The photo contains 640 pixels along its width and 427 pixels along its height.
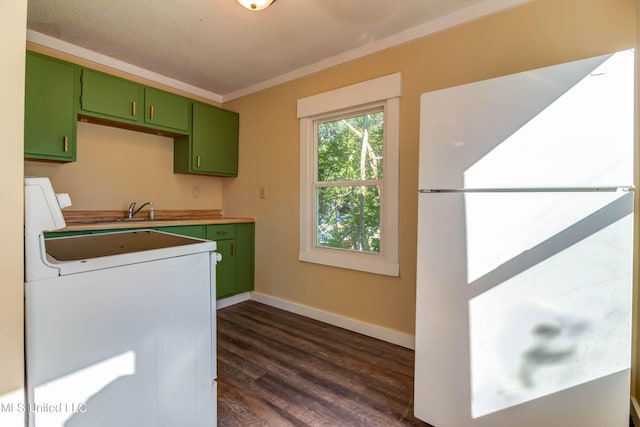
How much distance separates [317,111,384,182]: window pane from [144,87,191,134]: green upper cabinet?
4.61ft

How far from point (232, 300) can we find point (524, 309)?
2714 millimetres

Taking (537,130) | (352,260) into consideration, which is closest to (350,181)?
(352,260)

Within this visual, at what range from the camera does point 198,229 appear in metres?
2.71

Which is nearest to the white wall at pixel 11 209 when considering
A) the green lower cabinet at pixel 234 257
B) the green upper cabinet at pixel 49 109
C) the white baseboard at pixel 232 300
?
the green upper cabinet at pixel 49 109

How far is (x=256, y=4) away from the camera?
179 centimetres

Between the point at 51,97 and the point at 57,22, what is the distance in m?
0.54

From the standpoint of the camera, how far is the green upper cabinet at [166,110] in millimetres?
2686

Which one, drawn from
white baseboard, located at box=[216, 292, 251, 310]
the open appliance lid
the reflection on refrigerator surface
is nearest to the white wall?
the open appliance lid

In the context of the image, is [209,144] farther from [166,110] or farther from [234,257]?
[234,257]

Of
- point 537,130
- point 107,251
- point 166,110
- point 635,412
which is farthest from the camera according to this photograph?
point 166,110

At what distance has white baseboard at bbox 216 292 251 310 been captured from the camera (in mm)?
3004

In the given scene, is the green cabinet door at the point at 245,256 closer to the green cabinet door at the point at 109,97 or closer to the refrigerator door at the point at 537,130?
the green cabinet door at the point at 109,97

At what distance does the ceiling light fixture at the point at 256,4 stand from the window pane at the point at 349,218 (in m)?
1.48

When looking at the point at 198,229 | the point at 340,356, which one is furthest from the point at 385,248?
the point at 198,229
